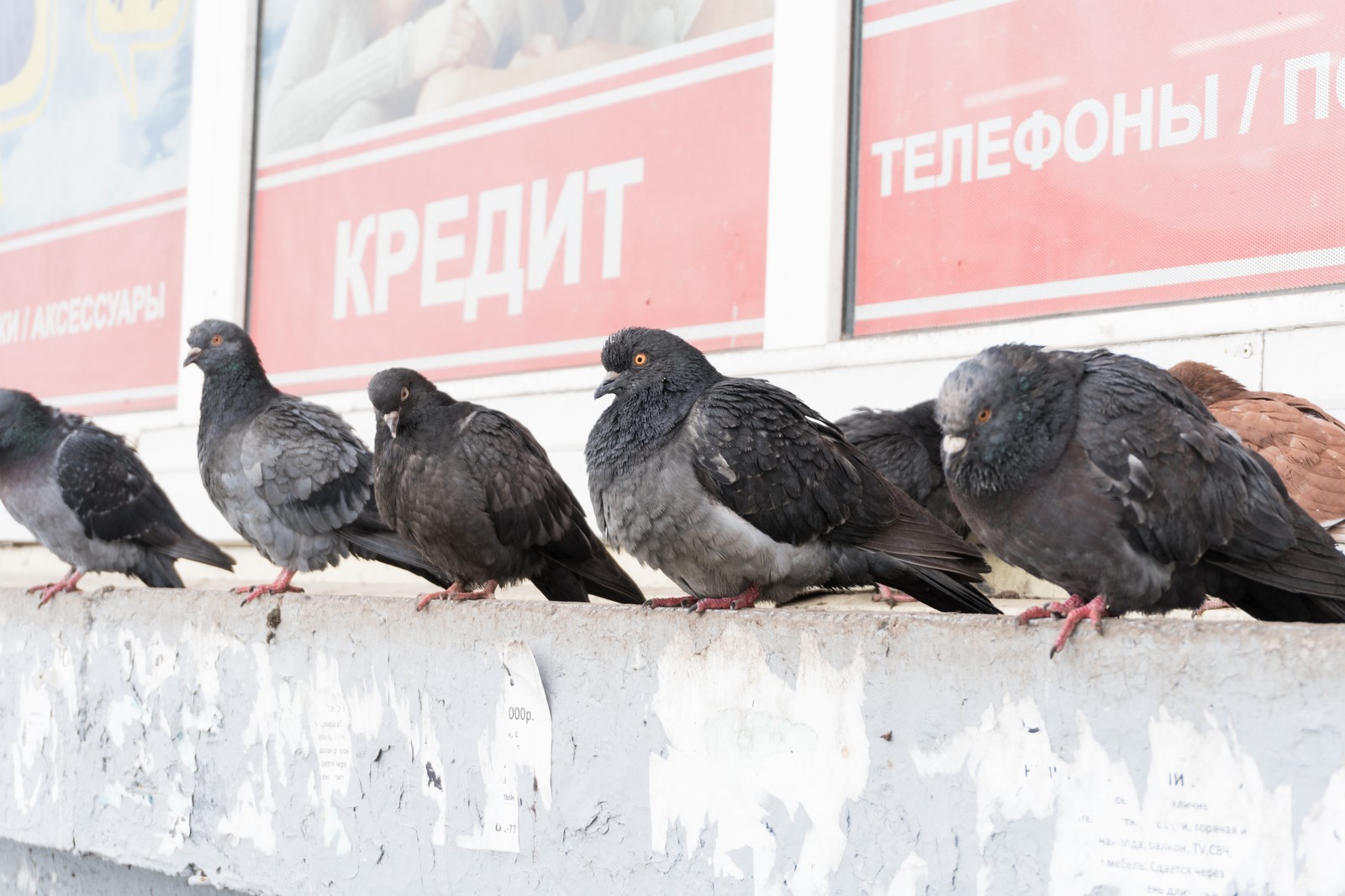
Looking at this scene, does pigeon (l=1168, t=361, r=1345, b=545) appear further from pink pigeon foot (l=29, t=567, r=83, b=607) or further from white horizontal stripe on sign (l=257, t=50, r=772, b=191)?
pink pigeon foot (l=29, t=567, r=83, b=607)

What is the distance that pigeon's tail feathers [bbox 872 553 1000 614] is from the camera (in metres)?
3.56

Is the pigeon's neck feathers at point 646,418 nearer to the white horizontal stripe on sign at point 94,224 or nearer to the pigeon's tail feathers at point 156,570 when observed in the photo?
the pigeon's tail feathers at point 156,570

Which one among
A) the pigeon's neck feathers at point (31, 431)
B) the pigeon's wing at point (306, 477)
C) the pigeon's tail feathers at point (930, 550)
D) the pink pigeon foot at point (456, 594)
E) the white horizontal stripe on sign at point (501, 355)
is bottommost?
the pink pigeon foot at point (456, 594)

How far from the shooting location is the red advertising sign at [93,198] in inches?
318

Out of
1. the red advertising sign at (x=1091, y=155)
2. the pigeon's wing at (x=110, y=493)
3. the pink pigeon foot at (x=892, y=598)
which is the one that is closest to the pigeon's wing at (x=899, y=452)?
the pink pigeon foot at (x=892, y=598)

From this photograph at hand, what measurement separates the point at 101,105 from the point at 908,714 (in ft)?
25.3

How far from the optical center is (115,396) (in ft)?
27.4

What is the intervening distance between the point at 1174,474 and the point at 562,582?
2.25 meters

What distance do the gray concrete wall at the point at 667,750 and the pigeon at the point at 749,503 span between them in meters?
0.36

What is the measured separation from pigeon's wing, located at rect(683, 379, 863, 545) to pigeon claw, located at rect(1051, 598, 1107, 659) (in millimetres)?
985

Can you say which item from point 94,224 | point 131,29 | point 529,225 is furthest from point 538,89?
point 94,224

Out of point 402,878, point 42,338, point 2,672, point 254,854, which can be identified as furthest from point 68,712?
point 42,338

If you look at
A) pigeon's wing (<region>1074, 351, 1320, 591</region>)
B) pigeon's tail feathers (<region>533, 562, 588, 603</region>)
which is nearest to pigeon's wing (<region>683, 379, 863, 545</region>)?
pigeon's wing (<region>1074, 351, 1320, 591</region>)

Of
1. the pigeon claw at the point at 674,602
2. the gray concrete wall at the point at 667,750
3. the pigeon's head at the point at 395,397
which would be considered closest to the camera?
the gray concrete wall at the point at 667,750
